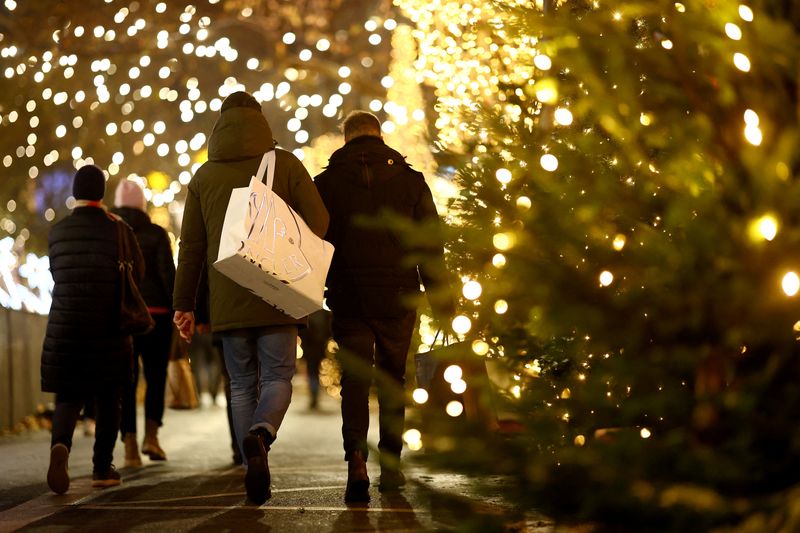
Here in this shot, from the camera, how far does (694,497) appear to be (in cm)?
293

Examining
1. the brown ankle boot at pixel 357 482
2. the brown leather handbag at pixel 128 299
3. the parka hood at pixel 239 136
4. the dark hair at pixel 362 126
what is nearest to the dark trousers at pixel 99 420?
the brown leather handbag at pixel 128 299

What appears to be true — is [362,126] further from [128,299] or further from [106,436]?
[106,436]

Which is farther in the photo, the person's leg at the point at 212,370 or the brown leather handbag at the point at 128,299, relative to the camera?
the person's leg at the point at 212,370

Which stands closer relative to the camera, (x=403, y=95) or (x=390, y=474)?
(x=390, y=474)

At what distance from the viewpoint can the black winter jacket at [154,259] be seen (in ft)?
29.7

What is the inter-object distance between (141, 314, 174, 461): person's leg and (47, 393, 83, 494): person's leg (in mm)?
1858

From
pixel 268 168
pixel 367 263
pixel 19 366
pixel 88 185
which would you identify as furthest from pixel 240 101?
pixel 19 366

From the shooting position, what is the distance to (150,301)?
9.06 metres

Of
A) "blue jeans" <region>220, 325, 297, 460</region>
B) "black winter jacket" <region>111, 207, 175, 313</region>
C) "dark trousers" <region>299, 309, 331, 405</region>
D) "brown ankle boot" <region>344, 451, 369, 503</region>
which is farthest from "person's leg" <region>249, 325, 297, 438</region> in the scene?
"dark trousers" <region>299, 309, 331, 405</region>

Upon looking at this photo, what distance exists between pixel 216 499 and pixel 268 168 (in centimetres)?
180

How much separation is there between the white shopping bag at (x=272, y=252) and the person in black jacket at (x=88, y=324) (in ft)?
5.82

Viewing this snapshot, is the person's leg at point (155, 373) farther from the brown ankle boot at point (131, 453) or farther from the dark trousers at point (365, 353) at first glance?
the dark trousers at point (365, 353)

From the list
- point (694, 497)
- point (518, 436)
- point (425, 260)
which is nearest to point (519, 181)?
point (425, 260)

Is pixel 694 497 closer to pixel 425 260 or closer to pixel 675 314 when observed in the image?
pixel 675 314
